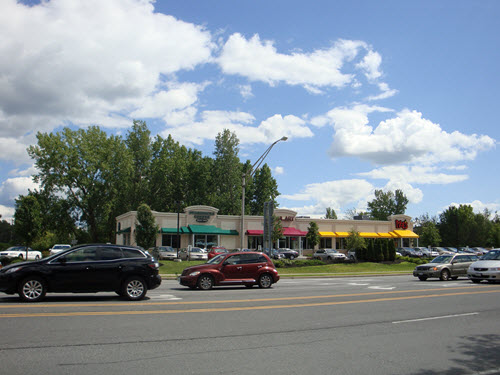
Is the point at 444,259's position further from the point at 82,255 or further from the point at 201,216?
the point at 201,216

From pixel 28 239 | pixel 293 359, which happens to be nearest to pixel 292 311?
pixel 293 359

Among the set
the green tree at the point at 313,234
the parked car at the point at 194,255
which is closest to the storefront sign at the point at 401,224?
the green tree at the point at 313,234

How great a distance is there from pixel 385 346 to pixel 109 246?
8.69 m

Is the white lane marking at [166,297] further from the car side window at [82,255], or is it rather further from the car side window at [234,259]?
the car side window at [234,259]

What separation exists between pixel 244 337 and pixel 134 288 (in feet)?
19.4

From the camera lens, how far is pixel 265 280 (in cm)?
1830

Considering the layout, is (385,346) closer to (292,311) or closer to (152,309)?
(292,311)

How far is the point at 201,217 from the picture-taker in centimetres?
5425

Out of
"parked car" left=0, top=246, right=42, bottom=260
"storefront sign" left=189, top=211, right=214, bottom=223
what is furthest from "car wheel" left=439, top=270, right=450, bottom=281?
"parked car" left=0, top=246, right=42, bottom=260

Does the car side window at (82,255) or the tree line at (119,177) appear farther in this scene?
the tree line at (119,177)

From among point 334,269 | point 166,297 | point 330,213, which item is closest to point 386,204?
point 330,213

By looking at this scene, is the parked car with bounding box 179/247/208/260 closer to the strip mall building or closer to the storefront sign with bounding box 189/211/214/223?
the strip mall building

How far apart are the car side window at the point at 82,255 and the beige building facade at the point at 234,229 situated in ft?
110

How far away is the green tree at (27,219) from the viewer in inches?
1510
